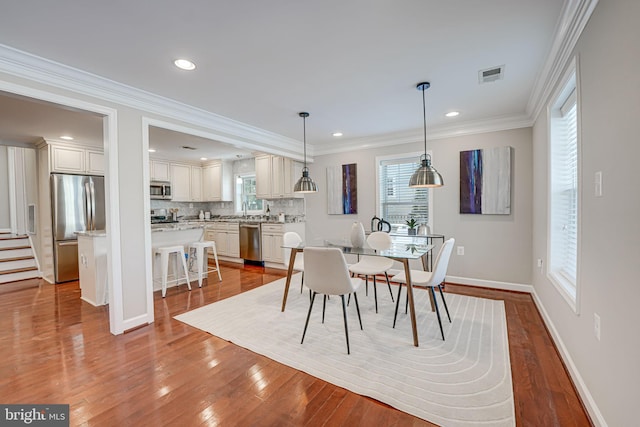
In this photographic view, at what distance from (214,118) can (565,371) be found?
4.15m

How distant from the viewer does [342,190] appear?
5.12 m

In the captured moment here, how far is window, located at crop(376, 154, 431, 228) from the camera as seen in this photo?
4.54m

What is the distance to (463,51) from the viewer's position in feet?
7.02

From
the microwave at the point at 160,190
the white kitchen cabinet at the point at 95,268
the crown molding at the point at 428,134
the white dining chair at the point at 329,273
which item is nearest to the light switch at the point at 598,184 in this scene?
the white dining chair at the point at 329,273

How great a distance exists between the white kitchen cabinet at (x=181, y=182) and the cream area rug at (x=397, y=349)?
3991mm

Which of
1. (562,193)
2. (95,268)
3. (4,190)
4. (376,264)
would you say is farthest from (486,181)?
(4,190)

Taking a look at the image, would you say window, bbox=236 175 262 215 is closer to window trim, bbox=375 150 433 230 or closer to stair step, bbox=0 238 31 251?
window trim, bbox=375 150 433 230

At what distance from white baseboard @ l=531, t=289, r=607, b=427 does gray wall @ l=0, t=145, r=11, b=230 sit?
343 inches

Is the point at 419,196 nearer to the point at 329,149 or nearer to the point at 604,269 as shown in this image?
the point at 329,149

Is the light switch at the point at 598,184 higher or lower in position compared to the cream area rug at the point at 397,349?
higher

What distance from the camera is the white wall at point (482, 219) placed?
3.73 metres

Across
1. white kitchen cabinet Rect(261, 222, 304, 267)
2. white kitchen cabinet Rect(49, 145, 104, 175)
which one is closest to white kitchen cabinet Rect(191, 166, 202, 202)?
white kitchen cabinet Rect(49, 145, 104, 175)

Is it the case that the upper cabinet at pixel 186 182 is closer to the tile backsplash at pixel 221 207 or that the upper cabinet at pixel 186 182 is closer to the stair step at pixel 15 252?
the tile backsplash at pixel 221 207

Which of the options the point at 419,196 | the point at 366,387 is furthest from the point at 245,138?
the point at 366,387
